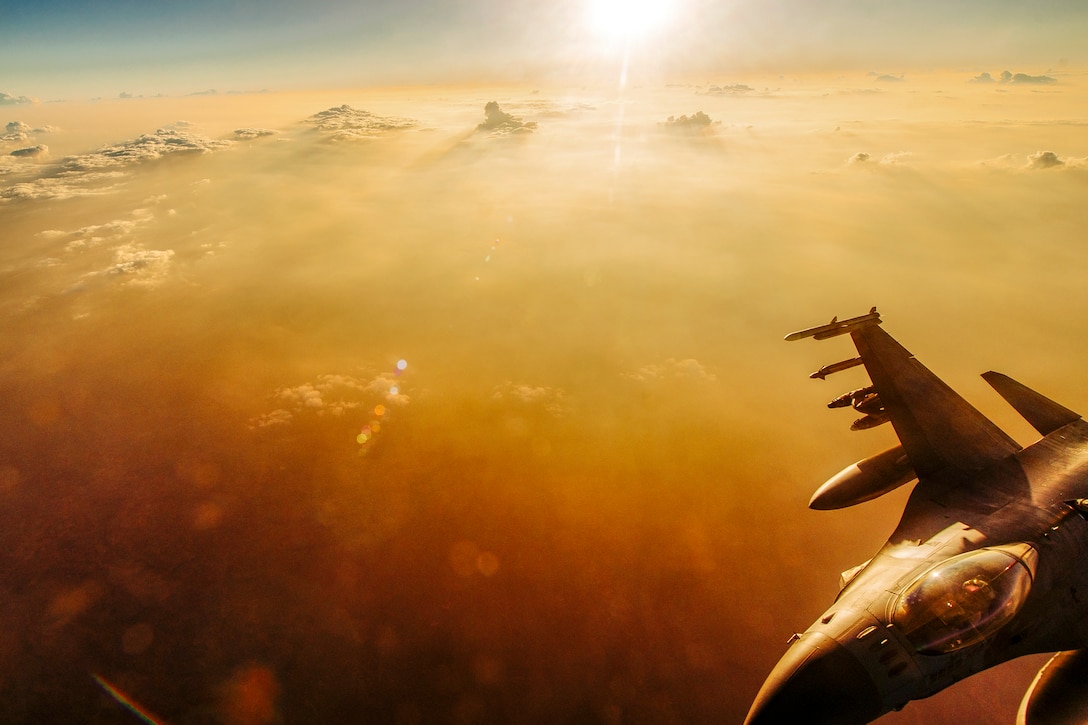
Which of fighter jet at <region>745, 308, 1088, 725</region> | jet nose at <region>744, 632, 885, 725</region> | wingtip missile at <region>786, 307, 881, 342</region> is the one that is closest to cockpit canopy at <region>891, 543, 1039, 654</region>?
fighter jet at <region>745, 308, 1088, 725</region>

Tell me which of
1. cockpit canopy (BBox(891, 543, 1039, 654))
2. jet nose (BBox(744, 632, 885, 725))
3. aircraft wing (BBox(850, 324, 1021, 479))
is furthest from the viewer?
aircraft wing (BBox(850, 324, 1021, 479))

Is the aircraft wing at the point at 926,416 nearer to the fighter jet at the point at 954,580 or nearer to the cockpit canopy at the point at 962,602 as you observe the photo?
the fighter jet at the point at 954,580

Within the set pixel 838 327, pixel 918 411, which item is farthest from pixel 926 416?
pixel 838 327

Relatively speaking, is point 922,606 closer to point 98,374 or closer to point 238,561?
point 238,561

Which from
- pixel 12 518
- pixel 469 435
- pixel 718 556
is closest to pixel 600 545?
pixel 718 556

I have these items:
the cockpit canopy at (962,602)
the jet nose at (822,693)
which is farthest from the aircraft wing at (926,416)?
the jet nose at (822,693)

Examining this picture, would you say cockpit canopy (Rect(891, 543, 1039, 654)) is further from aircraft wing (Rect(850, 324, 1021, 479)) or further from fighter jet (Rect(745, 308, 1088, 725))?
aircraft wing (Rect(850, 324, 1021, 479))

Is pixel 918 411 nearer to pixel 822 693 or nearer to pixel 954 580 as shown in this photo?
pixel 954 580
